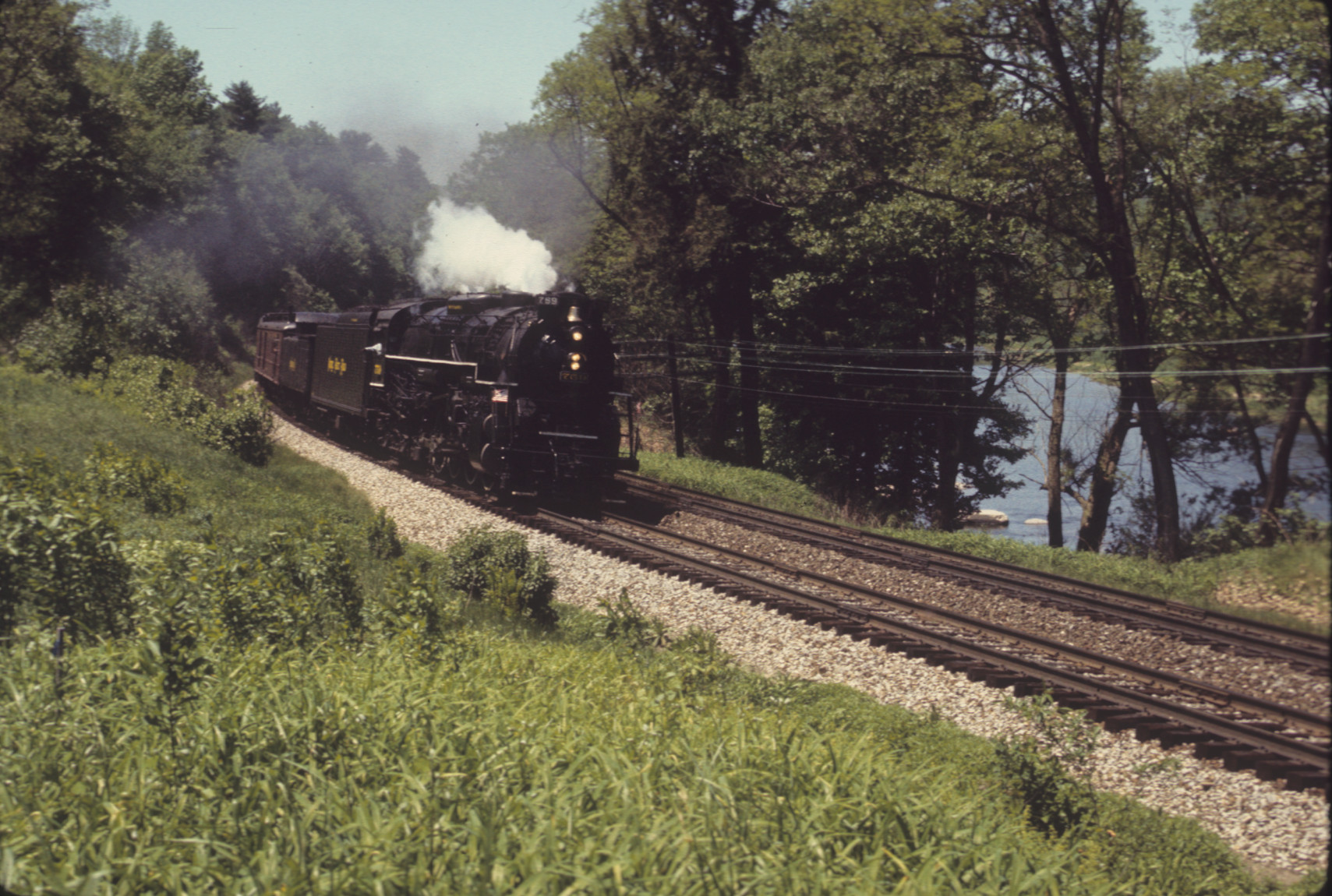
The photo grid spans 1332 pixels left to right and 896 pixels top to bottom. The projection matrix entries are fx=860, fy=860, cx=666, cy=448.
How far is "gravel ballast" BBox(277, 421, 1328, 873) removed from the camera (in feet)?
20.7

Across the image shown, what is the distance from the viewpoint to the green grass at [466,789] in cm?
357

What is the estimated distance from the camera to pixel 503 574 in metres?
11.3

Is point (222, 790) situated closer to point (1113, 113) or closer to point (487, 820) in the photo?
point (487, 820)

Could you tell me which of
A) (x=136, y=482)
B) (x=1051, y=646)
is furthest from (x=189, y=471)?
(x=1051, y=646)

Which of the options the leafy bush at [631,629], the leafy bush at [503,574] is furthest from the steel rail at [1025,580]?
the leafy bush at [503,574]

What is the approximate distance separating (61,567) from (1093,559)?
555 inches

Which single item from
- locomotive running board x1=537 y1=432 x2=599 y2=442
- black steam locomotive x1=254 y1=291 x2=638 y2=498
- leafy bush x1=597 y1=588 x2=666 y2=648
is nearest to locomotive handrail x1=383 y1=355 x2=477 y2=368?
black steam locomotive x1=254 y1=291 x2=638 y2=498

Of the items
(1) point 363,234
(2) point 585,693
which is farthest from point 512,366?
(1) point 363,234

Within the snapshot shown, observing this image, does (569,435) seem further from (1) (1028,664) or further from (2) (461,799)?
A: (2) (461,799)

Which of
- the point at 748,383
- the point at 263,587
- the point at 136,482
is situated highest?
the point at 748,383

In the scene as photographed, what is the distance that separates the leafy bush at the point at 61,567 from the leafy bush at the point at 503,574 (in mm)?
4535

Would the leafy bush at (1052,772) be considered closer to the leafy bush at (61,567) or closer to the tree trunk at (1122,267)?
the tree trunk at (1122,267)

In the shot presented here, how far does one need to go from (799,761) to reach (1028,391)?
82.2 ft

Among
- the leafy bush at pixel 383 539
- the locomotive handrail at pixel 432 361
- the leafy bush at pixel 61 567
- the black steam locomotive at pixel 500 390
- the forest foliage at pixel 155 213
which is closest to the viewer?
the leafy bush at pixel 61 567
